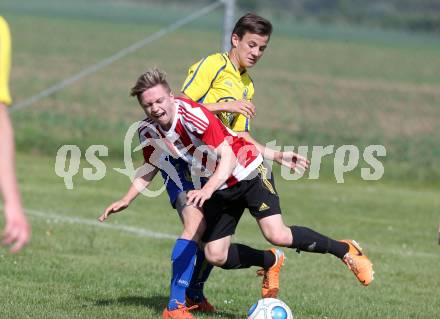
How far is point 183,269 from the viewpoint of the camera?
675 centimetres

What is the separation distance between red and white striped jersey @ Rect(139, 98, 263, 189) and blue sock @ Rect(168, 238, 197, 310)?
1.60ft

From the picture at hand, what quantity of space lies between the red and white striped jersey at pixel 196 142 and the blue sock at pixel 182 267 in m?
0.49

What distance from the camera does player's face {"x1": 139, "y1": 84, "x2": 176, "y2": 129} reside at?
20.7 ft

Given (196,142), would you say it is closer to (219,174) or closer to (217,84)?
(219,174)

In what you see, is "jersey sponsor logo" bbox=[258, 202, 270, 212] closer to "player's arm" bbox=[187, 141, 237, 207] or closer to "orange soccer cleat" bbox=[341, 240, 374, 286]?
"player's arm" bbox=[187, 141, 237, 207]

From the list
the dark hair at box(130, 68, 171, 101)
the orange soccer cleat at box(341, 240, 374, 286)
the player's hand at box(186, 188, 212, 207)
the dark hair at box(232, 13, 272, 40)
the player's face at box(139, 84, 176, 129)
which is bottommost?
the orange soccer cleat at box(341, 240, 374, 286)

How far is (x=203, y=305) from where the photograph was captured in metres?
7.20

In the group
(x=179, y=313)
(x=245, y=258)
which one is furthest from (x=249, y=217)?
(x=179, y=313)

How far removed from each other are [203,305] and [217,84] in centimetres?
160

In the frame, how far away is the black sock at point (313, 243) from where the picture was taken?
272 inches

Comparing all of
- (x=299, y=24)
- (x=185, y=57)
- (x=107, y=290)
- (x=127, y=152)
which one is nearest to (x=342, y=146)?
(x=127, y=152)

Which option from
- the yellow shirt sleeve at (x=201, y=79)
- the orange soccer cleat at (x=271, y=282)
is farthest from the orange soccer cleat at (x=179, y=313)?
the yellow shirt sleeve at (x=201, y=79)

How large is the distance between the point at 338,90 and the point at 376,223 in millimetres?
18547

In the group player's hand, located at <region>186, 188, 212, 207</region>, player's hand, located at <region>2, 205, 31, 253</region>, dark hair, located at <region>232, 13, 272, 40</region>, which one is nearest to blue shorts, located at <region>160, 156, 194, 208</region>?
player's hand, located at <region>186, 188, 212, 207</region>
